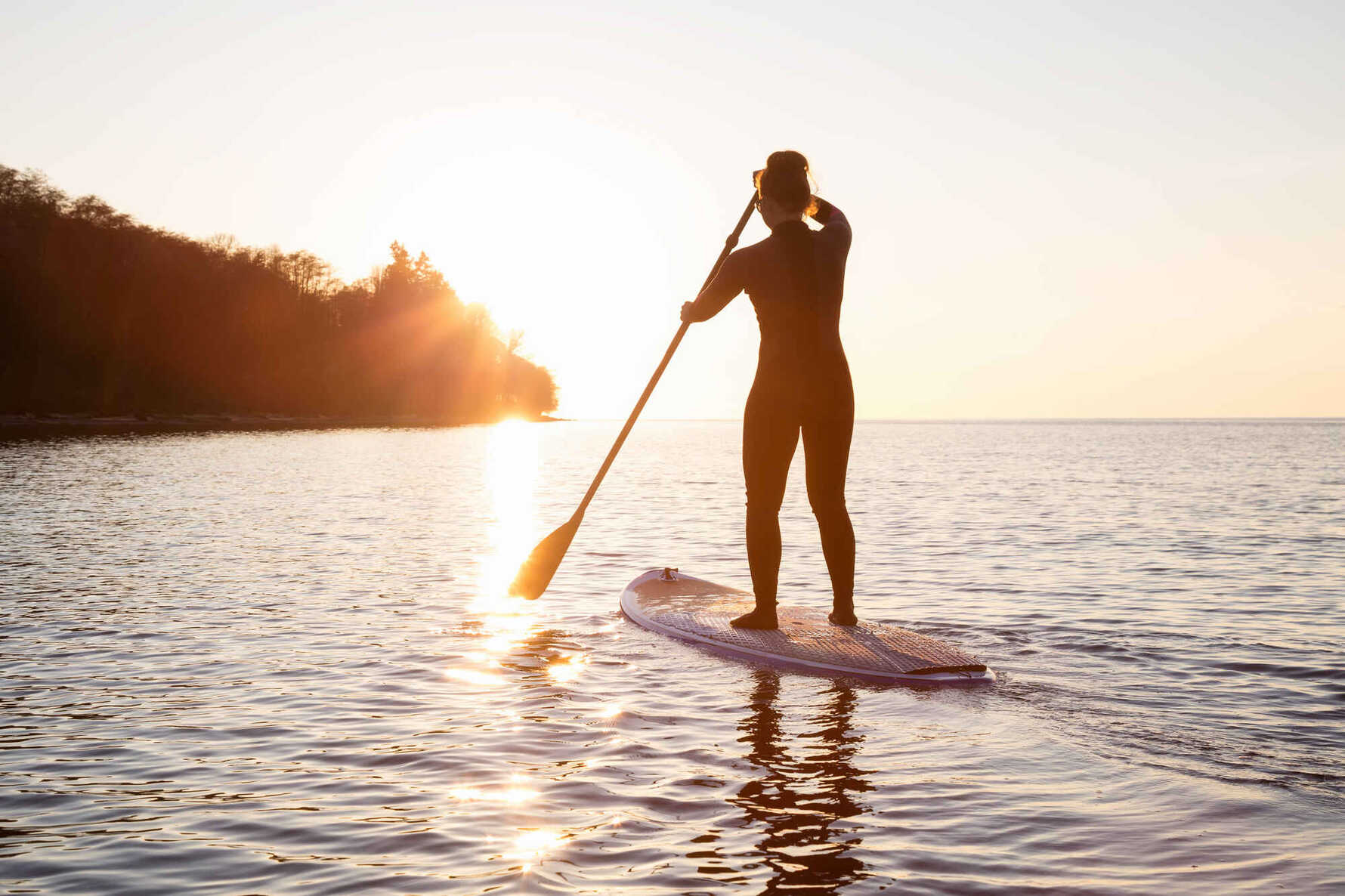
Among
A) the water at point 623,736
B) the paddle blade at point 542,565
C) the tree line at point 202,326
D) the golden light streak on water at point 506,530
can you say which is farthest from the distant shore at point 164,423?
the paddle blade at point 542,565

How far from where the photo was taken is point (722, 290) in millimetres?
7406

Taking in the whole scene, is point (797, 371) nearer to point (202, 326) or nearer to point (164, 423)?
point (202, 326)

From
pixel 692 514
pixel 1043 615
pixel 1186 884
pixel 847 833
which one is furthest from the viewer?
pixel 692 514

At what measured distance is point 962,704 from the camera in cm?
611

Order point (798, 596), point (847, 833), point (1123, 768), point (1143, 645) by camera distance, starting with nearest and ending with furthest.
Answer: point (847, 833) → point (1123, 768) → point (1143, 645) → point (798, 596)

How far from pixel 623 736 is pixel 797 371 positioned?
2850 millimetres

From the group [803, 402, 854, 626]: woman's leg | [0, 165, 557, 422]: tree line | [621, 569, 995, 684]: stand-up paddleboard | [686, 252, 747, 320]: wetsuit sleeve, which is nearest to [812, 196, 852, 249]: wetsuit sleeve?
[686, 252, 747, 320]: wetsuit sleeve

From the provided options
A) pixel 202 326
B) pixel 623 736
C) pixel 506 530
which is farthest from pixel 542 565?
pixel 202 326

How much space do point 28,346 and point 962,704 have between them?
67.8m

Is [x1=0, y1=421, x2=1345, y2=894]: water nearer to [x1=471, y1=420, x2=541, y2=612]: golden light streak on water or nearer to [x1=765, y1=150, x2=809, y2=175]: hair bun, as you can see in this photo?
[x1=471, y1=420, x2=541, y2=612]: golden light streak on water

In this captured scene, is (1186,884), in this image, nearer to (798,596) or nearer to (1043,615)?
(1043,615)

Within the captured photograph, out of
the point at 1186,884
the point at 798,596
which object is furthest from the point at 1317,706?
the point at 798,596

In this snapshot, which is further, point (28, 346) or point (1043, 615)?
point (28, 346)

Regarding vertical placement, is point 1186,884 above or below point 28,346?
below
